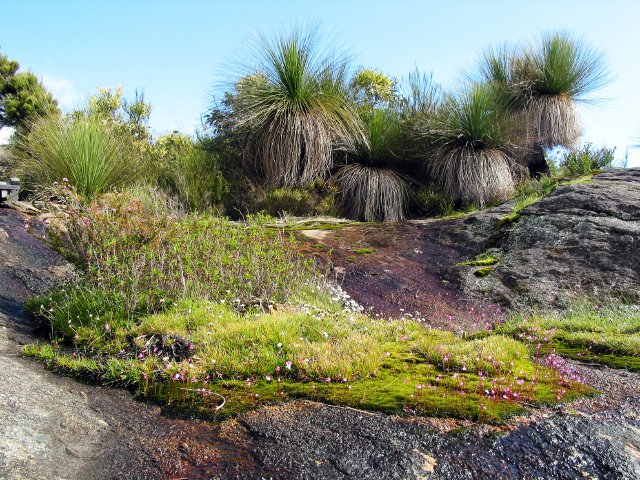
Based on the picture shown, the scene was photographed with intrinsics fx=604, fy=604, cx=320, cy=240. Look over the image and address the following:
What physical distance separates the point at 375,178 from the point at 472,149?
7.33ft

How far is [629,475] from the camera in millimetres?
3277

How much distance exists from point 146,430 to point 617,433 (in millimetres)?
2887

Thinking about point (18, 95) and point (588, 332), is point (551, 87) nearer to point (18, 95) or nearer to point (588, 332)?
point (588, 332)

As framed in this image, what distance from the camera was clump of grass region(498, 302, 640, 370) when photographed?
5.25 metres

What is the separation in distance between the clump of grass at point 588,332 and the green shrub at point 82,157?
727cm

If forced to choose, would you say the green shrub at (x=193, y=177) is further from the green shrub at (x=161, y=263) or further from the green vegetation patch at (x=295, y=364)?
the green vegetation patch at (x=295, y=364)

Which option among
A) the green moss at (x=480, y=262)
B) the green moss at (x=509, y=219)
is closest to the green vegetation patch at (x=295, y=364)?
the green moss at (x=480, y=262)

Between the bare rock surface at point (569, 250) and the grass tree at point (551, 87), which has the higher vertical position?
the grass tree at point (551, 87)

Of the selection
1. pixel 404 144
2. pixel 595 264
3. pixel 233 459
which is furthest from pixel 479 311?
pixel 404 144

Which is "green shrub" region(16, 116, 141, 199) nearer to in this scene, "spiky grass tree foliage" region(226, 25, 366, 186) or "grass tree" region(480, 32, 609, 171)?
"spiky grass tree foliage" region(226, 25, 366, 186)

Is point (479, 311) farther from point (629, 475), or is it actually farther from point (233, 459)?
point (233, 459)

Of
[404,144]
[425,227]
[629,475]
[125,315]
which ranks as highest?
[404,144]

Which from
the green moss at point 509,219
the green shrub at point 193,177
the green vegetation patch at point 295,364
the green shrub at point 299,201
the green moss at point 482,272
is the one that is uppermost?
the green shrub at point 193,177

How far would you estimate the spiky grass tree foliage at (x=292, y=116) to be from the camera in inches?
443
